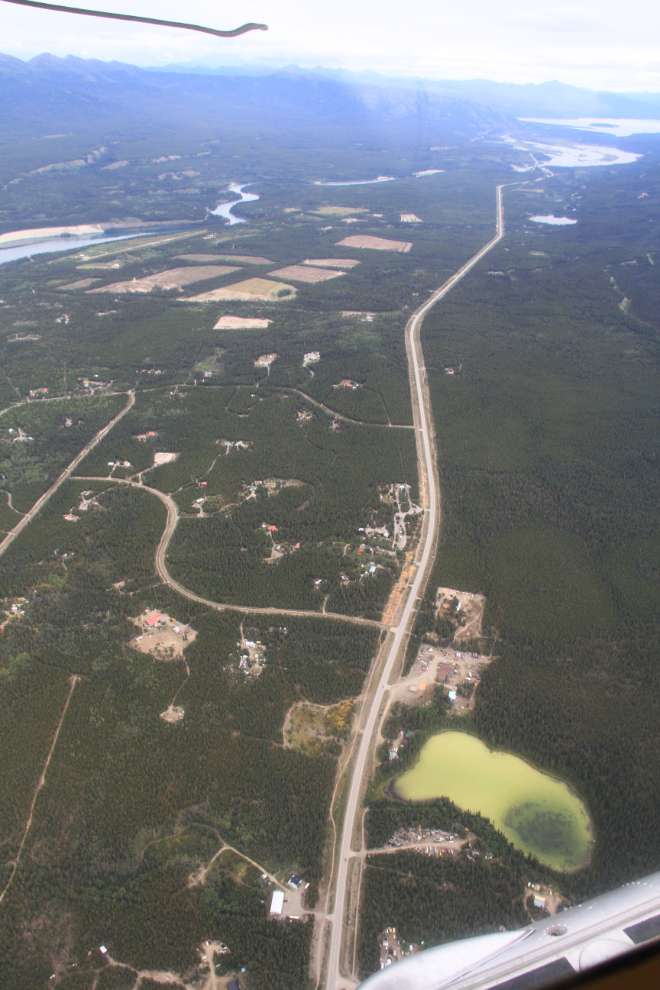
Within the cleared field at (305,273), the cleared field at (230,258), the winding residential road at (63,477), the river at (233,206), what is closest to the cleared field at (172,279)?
the cleared field at (230,258)

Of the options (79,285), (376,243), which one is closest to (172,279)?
(79,285)

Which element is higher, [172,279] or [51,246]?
[51,246]

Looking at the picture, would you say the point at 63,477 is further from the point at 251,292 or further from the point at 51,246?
the point at 51,246

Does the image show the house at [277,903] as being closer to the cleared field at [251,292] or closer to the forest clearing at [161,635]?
the forest clearing at [161,635]

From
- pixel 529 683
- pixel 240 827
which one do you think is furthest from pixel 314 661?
pixel 529 683

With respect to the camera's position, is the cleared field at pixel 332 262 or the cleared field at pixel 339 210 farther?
the cleared field at pixel 339 210

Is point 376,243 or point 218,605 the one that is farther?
point 376,243

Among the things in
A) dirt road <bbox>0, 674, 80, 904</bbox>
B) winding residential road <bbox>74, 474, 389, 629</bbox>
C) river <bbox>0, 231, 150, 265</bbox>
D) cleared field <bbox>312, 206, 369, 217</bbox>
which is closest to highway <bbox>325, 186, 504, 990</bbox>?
winding residential road <bbox>74, 474, 389, 629</bbox>
